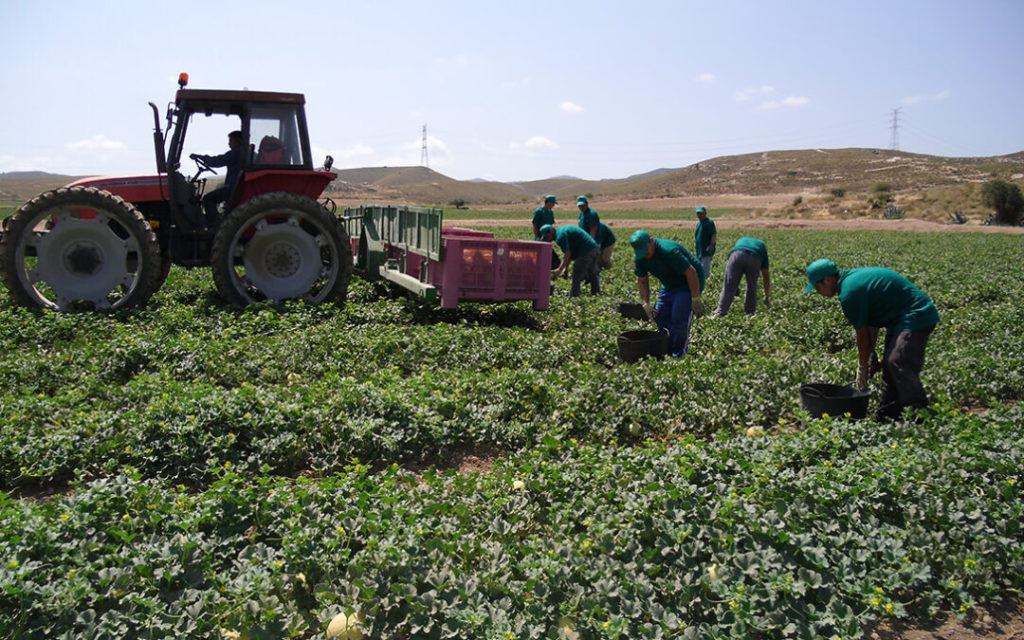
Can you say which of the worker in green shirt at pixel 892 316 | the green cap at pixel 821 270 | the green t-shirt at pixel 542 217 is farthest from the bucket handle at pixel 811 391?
the green t-shirt at pixel 542 217

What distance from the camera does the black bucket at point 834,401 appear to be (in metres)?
5.92

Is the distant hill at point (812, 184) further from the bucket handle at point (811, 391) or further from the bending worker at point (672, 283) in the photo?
the bucket handle at point (811, 391)

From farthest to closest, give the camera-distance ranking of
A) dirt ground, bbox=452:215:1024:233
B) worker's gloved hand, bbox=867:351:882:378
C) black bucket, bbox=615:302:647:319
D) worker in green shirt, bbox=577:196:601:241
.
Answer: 1. dirt ground, bbox=452:215:1024:233
2. worker in green shirt, bbox=577:196:601:241
3. black bucket, bbox=615:302:647:319
4. worker's gloved hand, bbox=867:351:882:378

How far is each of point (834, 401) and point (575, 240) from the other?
6.10m

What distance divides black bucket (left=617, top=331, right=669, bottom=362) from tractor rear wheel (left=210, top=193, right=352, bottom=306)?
163 inches

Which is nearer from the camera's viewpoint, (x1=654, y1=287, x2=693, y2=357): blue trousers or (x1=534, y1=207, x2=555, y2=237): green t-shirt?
(x1=654, y1=287, x2=693, y2=357): blue trousers

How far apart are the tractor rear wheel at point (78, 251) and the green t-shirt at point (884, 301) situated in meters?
7.95

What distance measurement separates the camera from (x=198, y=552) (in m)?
3.56

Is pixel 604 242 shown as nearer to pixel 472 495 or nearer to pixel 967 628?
pixel 472 495

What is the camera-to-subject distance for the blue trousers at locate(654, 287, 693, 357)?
8383 mm

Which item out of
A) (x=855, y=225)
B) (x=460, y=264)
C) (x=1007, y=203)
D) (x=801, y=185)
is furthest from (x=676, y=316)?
(x=801, y=185)

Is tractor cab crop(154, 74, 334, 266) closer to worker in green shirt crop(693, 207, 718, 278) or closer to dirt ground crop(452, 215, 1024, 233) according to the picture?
worker in green shirt crop(693, 207, 718, 278)

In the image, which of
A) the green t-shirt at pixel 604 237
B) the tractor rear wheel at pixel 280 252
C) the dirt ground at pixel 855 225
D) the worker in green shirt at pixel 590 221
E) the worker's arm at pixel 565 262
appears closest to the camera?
the tractor rear wheel at pixel 280 252

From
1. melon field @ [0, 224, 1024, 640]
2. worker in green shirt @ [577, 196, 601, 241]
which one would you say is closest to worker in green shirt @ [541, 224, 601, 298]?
worker in green shirt @ [577, 196, 601, 241]
